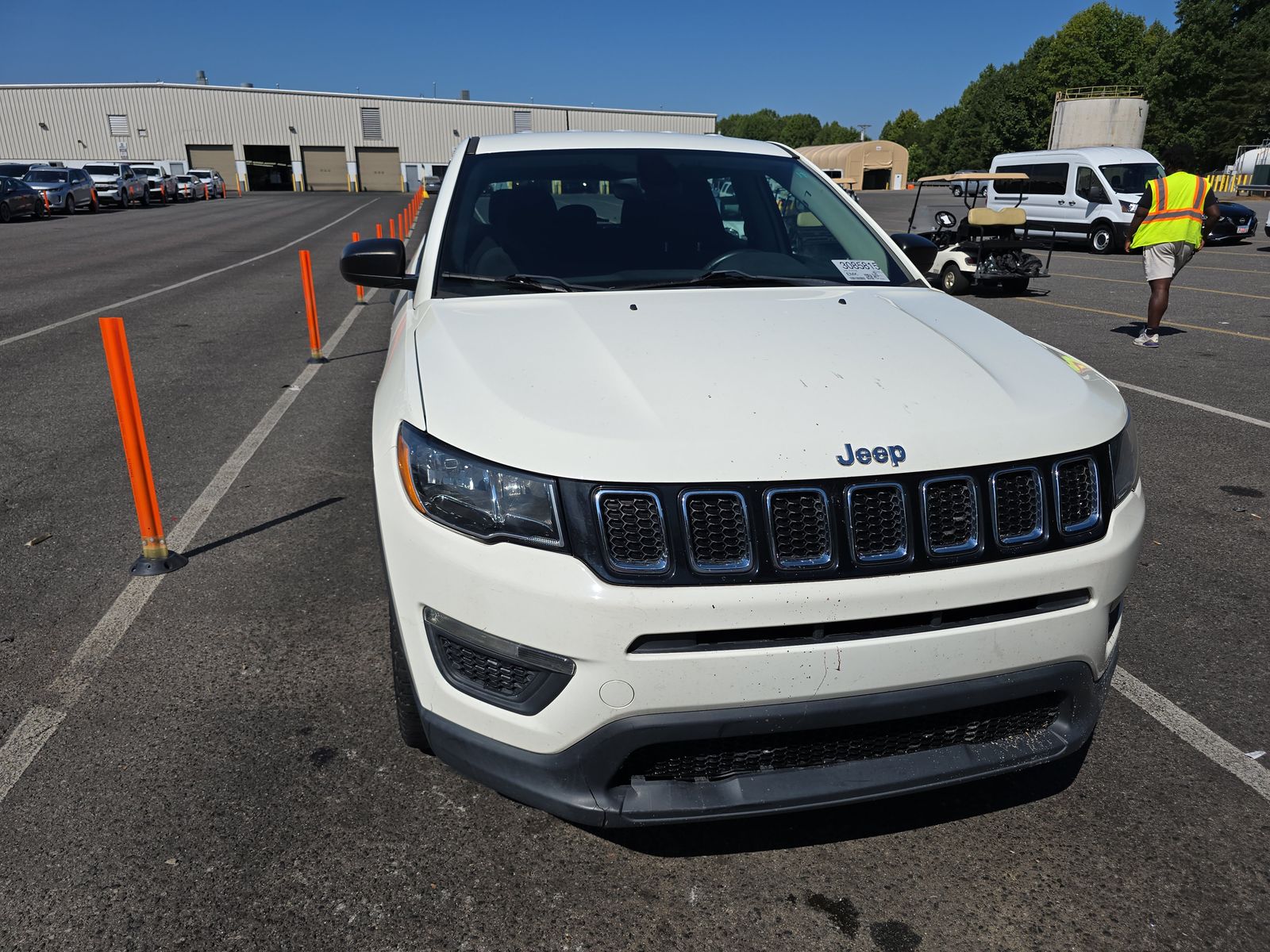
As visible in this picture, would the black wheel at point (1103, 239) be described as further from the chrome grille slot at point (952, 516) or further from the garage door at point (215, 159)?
the garage door at point (215, 159)

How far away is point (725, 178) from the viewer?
3.97 metres

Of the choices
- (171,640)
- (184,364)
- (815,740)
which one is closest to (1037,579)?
(815,740)

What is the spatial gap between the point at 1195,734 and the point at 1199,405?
529 cm

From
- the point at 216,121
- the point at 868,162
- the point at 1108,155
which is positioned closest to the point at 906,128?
the point at 868,162

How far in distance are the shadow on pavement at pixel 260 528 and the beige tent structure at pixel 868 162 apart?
7949cm

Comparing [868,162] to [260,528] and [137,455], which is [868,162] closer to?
[260,528]

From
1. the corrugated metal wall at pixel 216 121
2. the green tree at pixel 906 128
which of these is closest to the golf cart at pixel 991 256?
the corrugated metal wall at pixel 216 121

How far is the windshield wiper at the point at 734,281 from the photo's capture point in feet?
10.6

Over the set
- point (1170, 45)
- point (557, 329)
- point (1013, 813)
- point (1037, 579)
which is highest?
point (1170, 45)

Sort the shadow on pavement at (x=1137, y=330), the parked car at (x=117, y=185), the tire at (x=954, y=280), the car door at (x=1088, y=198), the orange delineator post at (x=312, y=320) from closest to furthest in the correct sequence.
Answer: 1. the orange delineator post at (x=312, y=320)
2. the shadow on pavement at (x=1137, y=330)
3. the tire at (x=954, y=280)
4. the car door at (x=1088, y=198)
5. the parked car at (x=117, y=185)

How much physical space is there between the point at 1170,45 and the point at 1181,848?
8744cm

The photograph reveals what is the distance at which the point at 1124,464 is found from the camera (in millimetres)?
2412

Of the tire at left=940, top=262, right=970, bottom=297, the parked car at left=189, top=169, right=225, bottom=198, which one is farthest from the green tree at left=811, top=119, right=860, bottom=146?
the tire at left=940, top=262, right=970, bottom=297

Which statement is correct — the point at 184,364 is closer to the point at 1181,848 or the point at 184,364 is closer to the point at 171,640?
the point at 171,640
